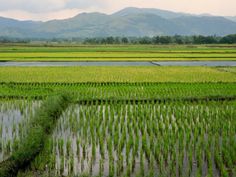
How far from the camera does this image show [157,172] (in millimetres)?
5840

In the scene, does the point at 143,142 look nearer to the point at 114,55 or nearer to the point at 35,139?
the point at 35,139

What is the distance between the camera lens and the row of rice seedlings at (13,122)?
22.9ft

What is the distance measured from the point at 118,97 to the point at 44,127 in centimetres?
450

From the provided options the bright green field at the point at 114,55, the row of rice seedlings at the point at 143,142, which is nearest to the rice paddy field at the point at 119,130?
the row of rice seedlings at the point at 143,142

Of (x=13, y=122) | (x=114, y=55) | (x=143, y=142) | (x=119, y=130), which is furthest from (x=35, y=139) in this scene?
(x=114, y=55)

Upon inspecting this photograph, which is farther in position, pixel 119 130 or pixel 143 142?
pixel 119 130

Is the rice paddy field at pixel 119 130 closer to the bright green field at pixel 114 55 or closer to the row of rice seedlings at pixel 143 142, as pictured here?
the row of rice seedlings at pixel 143 142

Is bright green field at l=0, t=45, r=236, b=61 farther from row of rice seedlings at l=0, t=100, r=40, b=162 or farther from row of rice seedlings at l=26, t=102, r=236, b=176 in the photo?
row of rice seedlings at l=26, t=102, r=236, b=176

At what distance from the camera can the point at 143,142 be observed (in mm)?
7145

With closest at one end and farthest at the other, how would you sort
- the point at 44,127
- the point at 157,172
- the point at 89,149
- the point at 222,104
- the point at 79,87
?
the point at 157,172 → the point at 89,149 → the point at 44,127 → the point at 222,104 → the point at 79,87

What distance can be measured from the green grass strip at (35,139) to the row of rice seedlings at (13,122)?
36 centimetres

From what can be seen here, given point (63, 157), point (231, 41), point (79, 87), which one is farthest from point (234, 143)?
point (231, 41)

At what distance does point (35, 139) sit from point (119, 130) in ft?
7.18

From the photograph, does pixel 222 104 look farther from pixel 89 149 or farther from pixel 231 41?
pixel 231 41
